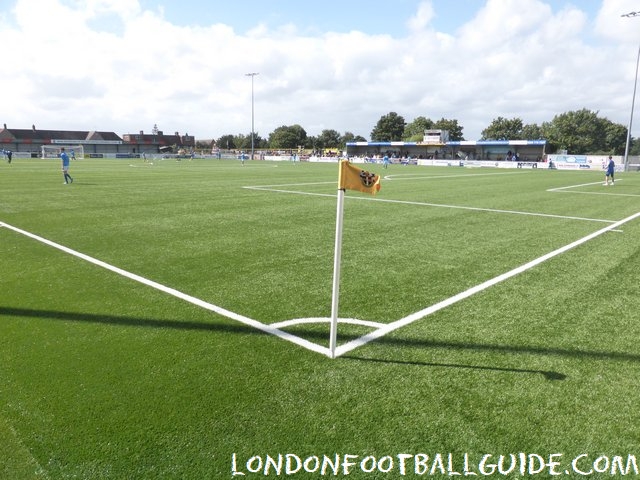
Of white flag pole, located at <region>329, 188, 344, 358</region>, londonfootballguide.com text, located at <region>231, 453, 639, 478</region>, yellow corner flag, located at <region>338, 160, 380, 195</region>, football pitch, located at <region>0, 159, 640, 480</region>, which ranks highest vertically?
yellow corner flag, located at <region>338, 160, 380, 195</region>

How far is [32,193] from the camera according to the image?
17578mm

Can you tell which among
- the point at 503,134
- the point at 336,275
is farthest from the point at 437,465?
the point at 503,134

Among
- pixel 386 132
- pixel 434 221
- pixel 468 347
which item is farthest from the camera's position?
pixel 386 132

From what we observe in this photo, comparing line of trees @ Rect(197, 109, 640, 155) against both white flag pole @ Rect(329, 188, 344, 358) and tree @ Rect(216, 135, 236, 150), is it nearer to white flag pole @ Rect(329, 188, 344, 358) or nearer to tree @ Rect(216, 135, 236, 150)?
tree @ Rect(216, 135, 236, 150)

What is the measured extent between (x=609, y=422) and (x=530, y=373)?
2.45 feet

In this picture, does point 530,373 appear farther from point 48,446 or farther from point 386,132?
point 386,132

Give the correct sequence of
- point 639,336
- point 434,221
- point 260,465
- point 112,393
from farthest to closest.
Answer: point 434,221
point 639,336
point 112,393
point 260,465

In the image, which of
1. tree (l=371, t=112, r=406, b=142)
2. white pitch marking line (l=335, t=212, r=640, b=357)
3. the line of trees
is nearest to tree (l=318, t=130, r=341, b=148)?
the line of trees

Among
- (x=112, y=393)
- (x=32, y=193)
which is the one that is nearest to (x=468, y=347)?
(x=112, y=393)

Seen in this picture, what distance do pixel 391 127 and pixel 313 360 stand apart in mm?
141886

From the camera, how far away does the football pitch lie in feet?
9.56

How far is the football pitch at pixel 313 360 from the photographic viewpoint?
9.56 ft

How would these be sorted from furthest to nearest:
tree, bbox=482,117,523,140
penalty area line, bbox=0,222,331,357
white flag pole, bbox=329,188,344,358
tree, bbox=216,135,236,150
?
tree, bbox=216,135,236,150
tree, bbox=482,117,523,140
penalty area line, bbox=0,222,331,357
white flag pole, bbox=329,188,344,358

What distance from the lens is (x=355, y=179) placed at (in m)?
3.89
